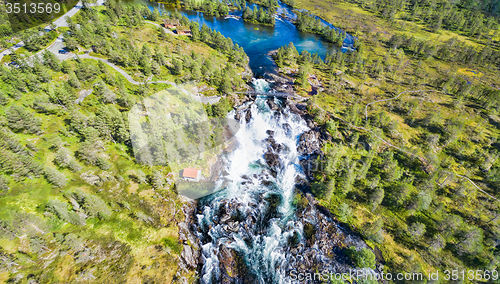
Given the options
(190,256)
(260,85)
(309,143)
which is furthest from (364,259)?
(260,85)

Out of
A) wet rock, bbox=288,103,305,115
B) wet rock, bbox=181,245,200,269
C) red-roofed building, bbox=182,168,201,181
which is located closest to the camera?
wet rock, bbox=181,245,200,269

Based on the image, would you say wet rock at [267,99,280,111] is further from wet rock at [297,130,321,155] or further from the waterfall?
wet rock at [297,130,321,155]

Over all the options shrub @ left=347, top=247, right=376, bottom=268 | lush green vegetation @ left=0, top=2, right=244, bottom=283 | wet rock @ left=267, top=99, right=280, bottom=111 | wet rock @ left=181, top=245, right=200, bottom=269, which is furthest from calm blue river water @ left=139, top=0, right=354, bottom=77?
shrub @ left=347, top=247, right=376, bottom=268

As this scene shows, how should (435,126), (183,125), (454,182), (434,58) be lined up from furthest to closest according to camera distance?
(434,58) → (435,126) → (183,125) → (454,182)

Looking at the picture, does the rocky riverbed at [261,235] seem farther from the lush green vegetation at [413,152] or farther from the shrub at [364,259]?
the lush green vegetation at [413,152]

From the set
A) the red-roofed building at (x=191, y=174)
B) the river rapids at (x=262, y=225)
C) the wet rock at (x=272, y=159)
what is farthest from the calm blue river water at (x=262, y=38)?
the red-roofed building at (x=191, y=174)

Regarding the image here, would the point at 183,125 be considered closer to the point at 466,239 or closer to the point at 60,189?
the point at 60,189

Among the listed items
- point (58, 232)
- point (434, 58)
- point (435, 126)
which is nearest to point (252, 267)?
point (58, 232)
